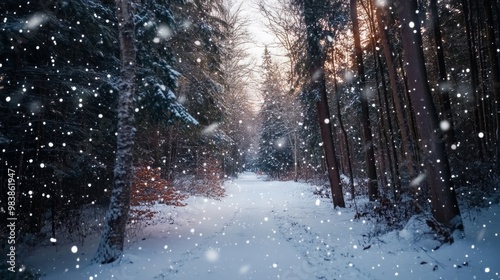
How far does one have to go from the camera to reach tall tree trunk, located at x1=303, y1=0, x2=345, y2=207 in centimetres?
1314

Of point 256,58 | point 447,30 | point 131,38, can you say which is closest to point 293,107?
point 256,58

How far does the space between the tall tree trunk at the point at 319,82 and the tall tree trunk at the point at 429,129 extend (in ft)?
20.9

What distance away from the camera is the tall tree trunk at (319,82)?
43.1 feet

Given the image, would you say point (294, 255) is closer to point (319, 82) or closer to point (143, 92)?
point (143, 92)

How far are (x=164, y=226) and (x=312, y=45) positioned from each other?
→ 978 cm

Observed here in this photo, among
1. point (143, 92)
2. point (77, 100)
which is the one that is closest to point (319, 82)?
point (143, 92)

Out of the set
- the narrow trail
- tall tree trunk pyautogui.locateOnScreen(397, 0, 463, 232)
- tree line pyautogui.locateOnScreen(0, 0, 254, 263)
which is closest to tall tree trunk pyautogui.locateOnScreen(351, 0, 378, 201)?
the narrow trail

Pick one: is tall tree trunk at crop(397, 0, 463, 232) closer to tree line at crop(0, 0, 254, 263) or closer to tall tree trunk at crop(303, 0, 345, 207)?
tall tree trunk at crop(303, 0, 345, 207)

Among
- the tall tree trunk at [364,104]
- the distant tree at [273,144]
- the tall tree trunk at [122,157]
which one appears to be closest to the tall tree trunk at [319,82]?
the tall tree trunk at [364,104]

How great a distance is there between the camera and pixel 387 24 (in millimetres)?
11070

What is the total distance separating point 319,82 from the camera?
1363 centimetres

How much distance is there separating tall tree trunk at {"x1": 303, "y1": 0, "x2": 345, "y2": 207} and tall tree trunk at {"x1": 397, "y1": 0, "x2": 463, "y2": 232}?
6.37 m

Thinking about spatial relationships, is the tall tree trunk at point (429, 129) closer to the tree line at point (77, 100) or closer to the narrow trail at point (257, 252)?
the narrow trail at point (257, 252)

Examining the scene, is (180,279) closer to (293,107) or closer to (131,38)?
(131,38)
